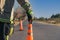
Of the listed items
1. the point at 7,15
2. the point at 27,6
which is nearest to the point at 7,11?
the point at 7,15

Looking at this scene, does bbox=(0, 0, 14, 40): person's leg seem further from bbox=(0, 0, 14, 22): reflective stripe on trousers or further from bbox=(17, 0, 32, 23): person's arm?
bbox=(17, 0, 32, 23): person's arm

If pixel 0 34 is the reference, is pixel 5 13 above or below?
above

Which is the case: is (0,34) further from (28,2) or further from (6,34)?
(28,2)

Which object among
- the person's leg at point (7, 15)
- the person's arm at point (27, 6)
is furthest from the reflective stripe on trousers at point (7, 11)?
the person's arm at point (27, 6)

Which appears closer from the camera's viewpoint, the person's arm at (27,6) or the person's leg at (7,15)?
the person's leg at (7,15)

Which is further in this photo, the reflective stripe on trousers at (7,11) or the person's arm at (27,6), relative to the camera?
the person's arm at (27,6)

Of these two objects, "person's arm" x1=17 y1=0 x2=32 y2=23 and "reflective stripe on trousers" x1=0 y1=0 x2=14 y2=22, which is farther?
"person's arm" x1=17 y1=0 x2=32 y2=23

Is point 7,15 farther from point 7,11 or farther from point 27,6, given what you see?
point 27,6

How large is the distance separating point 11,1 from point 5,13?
27 cm

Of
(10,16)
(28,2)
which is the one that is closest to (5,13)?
(10,16)

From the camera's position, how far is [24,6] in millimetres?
4926

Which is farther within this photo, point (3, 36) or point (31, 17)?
point (31, 17)

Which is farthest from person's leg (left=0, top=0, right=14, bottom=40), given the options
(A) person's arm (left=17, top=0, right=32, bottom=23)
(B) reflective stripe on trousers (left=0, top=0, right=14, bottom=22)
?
(A) person's arm (left=17, top=0, right=32, bottom=23)

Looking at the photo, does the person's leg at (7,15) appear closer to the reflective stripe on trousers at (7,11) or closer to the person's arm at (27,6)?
the reflective stripe on trousers at (7,11)
